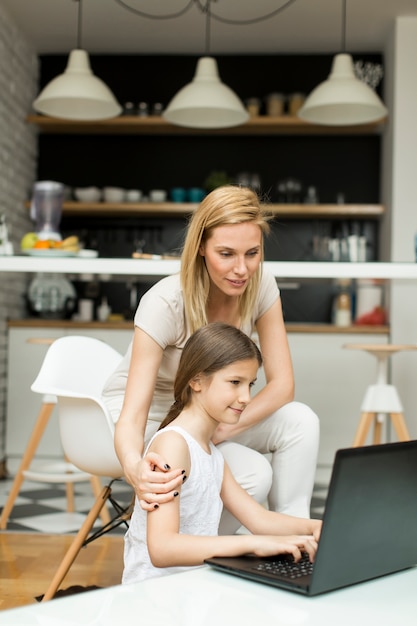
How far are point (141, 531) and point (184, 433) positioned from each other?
0.19 m

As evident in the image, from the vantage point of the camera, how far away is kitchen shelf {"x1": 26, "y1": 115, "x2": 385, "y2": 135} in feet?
18.1

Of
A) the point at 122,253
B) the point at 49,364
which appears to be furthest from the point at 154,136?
the point at 49,364

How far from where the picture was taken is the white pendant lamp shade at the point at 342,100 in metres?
4.24

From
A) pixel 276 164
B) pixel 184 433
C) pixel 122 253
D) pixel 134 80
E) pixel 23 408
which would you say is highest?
pixel 134 80

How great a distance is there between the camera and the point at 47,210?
148 inches

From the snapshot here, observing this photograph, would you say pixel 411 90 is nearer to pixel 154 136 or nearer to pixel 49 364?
pixel 154 136

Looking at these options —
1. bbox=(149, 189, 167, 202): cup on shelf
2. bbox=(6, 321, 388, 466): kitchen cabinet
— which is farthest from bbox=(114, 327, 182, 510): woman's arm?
bbox=(149, 189, 167, 202): cup on shelf

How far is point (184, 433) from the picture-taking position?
1.54 m

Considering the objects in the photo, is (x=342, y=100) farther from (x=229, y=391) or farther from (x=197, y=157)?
(x=229, y=391)

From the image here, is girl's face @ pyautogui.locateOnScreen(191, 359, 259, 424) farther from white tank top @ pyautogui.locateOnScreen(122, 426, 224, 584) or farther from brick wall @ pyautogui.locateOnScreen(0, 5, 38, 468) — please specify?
brick wall @ pyautogui.locateOnScreen(0, 5, 38, 468)

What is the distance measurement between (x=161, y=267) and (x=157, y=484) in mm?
1575

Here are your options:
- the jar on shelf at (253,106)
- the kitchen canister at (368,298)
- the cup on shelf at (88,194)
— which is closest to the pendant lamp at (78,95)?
the cup on shelf at (88,194)

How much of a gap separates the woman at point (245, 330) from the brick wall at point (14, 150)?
3082 millimetres

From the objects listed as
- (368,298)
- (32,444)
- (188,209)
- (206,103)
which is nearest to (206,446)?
(32,444)
